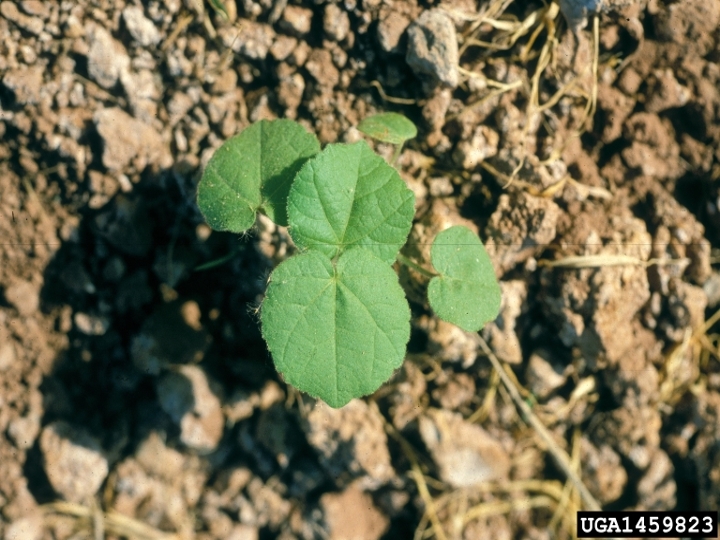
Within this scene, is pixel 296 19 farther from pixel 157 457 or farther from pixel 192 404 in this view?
pixel 157 457

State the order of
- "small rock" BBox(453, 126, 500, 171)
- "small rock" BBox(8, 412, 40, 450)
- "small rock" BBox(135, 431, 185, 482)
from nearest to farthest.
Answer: "small rock" BBox(453, 126, 500, 171)
"small rock" BBox(8, 412, 40, 450)
"small rock" BBox(135, 431, 185, 482)

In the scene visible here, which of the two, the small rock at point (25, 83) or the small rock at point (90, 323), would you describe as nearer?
the small rock at point (25, 83)

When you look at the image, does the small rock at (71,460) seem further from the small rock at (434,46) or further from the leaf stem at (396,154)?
the small rock at (434,46)

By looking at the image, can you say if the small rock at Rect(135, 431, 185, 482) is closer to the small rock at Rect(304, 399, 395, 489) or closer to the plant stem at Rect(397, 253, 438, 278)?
the small rock at Rect(304, 399, 395, 489)

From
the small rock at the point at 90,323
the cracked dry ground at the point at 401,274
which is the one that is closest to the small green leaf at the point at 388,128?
the cracked dry ground at the point at 401,274

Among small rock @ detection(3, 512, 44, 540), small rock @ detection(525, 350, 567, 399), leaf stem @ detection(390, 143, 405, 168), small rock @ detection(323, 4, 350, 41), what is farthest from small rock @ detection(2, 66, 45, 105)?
small rock @ detection(525, 350, 567, 399)

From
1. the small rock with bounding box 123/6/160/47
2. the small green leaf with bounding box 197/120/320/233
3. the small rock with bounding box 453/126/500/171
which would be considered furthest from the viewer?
the small rock with bounding box 453/126/500/171
